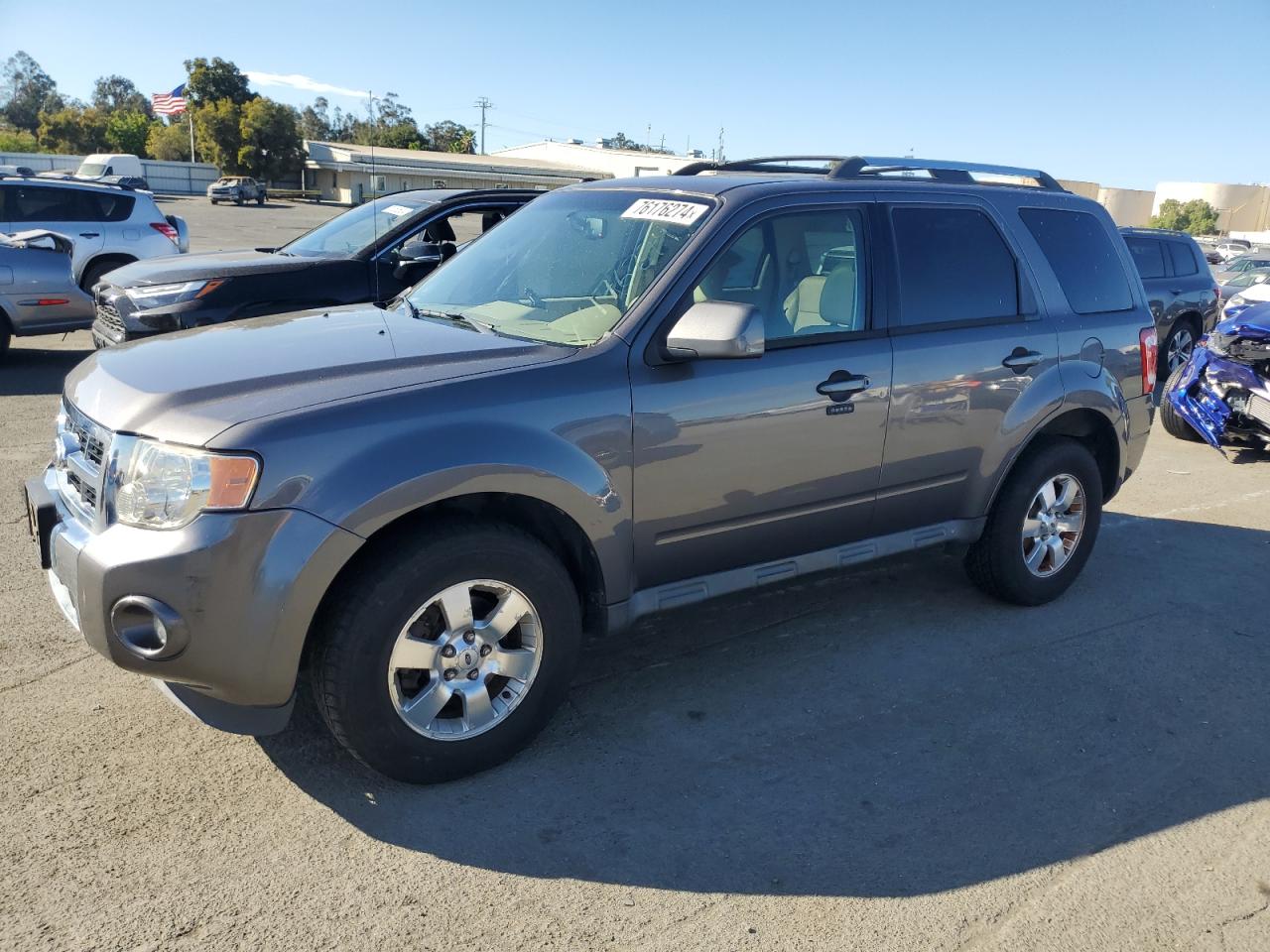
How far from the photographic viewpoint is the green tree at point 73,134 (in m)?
81.3

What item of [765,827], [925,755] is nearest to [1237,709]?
[925,755]

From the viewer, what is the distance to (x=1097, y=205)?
529cm

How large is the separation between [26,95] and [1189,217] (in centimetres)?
12460

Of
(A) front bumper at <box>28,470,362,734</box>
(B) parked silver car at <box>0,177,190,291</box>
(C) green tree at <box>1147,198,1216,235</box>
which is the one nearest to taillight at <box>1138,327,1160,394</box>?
(A) front bumper at <box>28,470,362,734</box>

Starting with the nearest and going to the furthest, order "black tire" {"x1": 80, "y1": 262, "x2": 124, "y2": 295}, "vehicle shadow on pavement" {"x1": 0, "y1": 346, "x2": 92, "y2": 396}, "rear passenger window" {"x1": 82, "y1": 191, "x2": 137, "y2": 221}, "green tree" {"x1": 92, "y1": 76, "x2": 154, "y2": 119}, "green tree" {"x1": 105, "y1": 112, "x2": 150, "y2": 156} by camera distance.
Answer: "vehicle shadow on pavement" {"x1": 0, "y1": 346, "x2": 92, "y2": 396} → "black tire" {"x1": 80, "y1": 262, "x2": 124, "y2": 295} → "rear passenger window" {"x1": 82, "y1": 191, "x2": 137, "y2": 221} → "green tree" {"x1": 105, "y1": 112, "x2": 150, "y2": 156} → "green tree" {"x1": 92, "y1": 76, "x2": 154, "y2": 119}

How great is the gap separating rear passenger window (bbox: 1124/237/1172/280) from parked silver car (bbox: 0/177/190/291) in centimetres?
1173

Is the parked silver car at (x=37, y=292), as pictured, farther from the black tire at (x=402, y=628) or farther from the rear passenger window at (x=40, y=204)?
the black tire at (x=402, y=628)

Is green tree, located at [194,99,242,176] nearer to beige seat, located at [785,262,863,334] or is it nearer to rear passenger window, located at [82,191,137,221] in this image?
rear passenger window, located at [82,191,137,221]

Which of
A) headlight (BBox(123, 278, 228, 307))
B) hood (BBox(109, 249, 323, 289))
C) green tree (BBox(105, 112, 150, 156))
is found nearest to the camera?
headlight (BBox(123, 278, 228, 307))

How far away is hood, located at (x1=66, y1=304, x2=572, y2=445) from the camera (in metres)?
2.94

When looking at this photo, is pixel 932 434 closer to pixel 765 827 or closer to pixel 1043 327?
pixel 1043 327

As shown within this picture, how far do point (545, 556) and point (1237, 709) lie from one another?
292cm

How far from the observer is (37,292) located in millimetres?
9734

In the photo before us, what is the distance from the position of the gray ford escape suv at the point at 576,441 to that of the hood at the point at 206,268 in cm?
376
